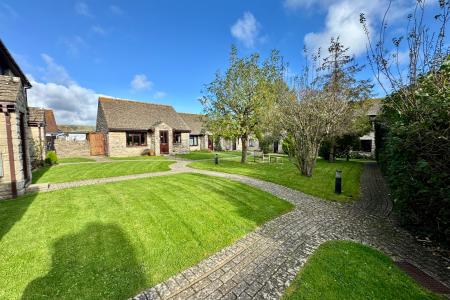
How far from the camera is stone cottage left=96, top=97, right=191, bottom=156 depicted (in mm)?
23766

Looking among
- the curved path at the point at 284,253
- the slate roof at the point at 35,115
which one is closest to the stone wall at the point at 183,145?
the slate roof at the point at 35,115

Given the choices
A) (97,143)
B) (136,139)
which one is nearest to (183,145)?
(136,139)

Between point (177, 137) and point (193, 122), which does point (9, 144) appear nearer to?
point (177, 137)

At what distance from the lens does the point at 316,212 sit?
6.99 meters

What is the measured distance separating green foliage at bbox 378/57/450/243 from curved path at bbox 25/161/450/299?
73 cm

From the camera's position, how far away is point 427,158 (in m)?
4.34

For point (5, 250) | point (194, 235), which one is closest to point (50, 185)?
point (5, 250)

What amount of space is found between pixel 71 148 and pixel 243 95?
20408mm

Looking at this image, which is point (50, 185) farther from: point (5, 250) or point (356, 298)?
point (356, 298)

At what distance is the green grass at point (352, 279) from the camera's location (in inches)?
129

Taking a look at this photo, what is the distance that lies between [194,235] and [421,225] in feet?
18.1

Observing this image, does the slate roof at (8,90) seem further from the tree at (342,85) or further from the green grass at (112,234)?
the tree at (342,85)

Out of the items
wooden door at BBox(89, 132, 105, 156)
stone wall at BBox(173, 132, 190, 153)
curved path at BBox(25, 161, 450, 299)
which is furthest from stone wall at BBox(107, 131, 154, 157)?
curved path at BBox(25, 161, 450, 299)

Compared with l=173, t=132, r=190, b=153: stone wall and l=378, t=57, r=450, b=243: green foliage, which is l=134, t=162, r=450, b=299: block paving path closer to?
l=378, t=57, r=450, b=243: green foliage
